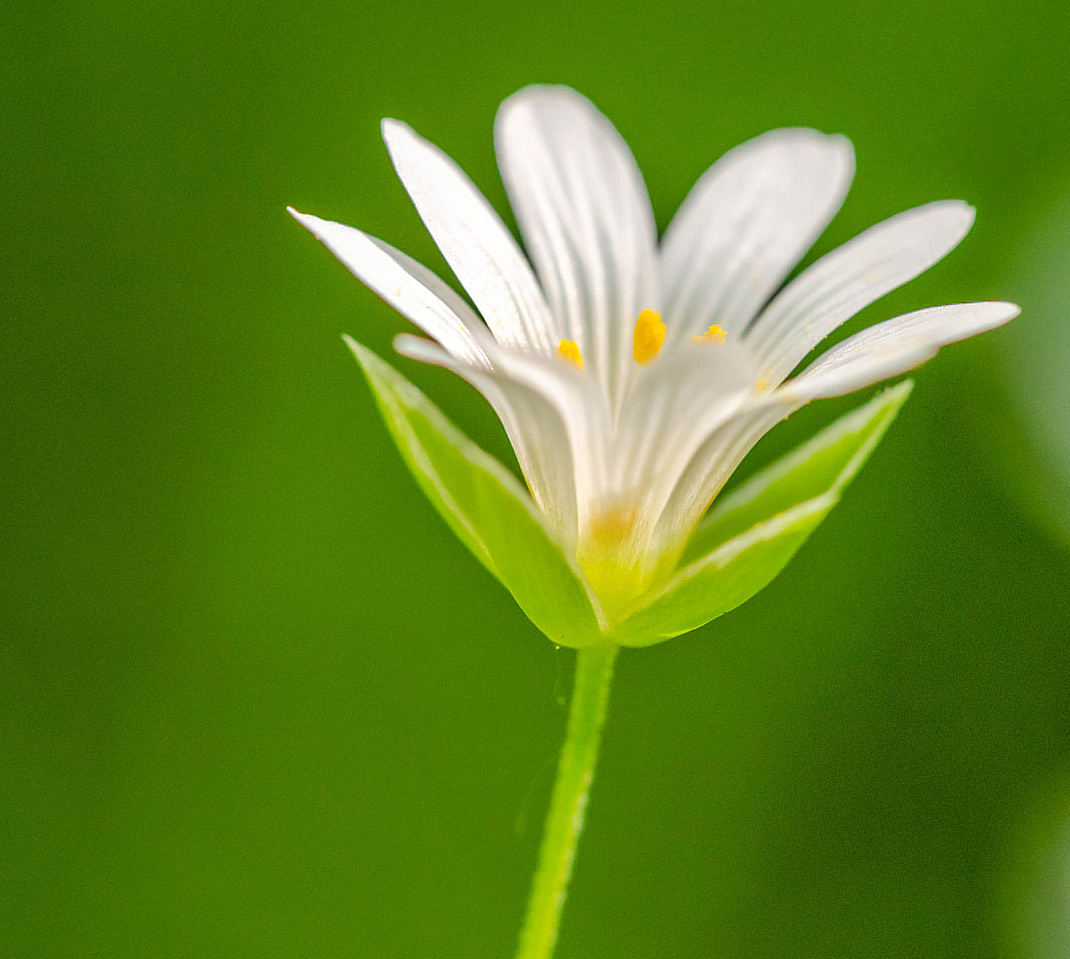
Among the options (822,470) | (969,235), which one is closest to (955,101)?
(969,235)

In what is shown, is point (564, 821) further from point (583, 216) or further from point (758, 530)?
point (583, 216)

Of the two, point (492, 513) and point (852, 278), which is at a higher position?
point (852, 278)

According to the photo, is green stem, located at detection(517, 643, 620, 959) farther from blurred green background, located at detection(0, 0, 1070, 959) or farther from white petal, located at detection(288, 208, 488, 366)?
blurred green background, located at detection(0, 0, 1070, 959)

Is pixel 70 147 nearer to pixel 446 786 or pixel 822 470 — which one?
pixel 446 786

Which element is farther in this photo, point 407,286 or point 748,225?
point 748,225

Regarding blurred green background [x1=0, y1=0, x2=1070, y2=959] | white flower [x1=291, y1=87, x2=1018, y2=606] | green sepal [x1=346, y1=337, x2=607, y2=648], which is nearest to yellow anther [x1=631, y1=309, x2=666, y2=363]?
white flower [x1=291, y1=87, x2=1018, y2=606]

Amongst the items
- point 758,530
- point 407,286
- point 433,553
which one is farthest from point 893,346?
point 433,553

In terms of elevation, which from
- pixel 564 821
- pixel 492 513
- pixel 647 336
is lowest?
pixel 564 821
